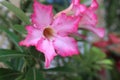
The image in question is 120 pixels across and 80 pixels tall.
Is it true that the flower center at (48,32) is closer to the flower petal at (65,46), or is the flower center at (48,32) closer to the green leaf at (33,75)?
the flower petal at (65,46)

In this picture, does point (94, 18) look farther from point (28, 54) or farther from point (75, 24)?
point (28, 54)

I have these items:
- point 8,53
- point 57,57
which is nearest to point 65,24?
point 8,53

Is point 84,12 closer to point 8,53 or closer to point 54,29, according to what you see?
point 54,29

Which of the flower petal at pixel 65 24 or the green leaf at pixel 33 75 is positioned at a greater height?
the flower petal at pixel 65 24

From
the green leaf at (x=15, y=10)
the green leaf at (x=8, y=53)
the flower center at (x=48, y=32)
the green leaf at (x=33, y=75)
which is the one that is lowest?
the green leaf at (x=33, y=75)

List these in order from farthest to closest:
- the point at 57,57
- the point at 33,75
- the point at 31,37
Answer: the point at 57,57 → the point at 33,75 → the point at 31,37

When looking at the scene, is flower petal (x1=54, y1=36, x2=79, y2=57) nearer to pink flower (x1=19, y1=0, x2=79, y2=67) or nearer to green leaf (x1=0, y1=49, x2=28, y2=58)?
pink flower (x1=19, y1=0, x2=79, y2=67)

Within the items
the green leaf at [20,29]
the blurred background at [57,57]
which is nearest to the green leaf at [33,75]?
the blurred background at [57,57]
